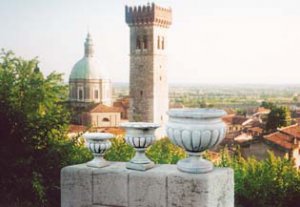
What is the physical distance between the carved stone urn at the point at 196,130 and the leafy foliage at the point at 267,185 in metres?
5.74

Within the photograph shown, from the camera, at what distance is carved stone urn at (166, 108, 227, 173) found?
4742 mm

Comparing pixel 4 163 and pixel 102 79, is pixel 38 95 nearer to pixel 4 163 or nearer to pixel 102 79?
pixel 4 163

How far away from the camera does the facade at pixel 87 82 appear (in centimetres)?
4578

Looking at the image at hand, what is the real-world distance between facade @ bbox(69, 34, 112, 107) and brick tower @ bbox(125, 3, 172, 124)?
7.59 meters

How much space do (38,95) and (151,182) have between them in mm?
4609

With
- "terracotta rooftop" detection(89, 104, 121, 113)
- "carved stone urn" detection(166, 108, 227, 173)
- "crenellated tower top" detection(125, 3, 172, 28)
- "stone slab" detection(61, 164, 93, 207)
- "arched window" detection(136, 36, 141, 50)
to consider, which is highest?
"crenellated tower top" detection(125, 3, 172, 28)

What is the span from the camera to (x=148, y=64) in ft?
126

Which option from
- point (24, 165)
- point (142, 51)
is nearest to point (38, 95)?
point (24, 165)

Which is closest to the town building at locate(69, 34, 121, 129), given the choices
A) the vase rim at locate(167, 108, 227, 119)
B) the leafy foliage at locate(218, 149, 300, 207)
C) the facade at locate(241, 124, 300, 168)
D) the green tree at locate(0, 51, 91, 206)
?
the facade at locate(241, 124, 300, 168)

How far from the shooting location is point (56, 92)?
968 centimetres

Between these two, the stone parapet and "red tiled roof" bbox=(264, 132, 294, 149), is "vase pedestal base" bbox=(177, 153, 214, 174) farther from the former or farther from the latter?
"red tiled roof" bbox=(264, 132, 294, 149)

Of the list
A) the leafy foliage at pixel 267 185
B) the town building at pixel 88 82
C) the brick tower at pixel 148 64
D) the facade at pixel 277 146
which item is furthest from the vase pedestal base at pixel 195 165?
the town building at pixel 88 82

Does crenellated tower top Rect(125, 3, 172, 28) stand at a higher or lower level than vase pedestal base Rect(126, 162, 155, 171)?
higher

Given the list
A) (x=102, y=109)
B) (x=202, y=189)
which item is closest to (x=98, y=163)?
(x=202, y=189)
